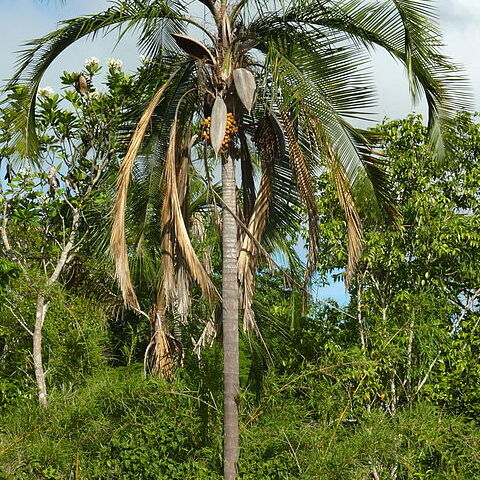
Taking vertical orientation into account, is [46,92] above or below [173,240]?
above

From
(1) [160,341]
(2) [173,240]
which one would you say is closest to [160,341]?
(1) [160,341]

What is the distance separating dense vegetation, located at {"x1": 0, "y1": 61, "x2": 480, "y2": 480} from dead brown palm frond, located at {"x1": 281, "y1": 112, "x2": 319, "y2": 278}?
→ 413mm

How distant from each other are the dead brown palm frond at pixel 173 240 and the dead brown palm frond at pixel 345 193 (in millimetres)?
1358

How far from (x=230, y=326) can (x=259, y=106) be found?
2.39 m

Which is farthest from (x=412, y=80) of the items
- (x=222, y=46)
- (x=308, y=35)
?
(x=222, y=46)

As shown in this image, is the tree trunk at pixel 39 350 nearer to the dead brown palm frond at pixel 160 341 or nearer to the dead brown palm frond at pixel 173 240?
the dead brown palm frond at pixel 160 341

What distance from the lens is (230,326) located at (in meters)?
9.20

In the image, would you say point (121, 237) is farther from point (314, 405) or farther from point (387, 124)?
point (387, 124)

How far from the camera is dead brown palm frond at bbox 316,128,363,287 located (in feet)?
28.2

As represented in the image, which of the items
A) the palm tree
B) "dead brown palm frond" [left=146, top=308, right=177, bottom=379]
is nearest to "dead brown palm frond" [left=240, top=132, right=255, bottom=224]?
the palm tree

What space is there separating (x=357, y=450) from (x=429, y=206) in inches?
155

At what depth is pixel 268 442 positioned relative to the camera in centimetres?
971

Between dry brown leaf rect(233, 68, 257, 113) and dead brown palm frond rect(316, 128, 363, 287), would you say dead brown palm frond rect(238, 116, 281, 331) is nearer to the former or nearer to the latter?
dry brown leaf rect(233, 68, 257, 113)

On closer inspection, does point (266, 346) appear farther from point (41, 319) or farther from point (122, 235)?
point (41, 319)
